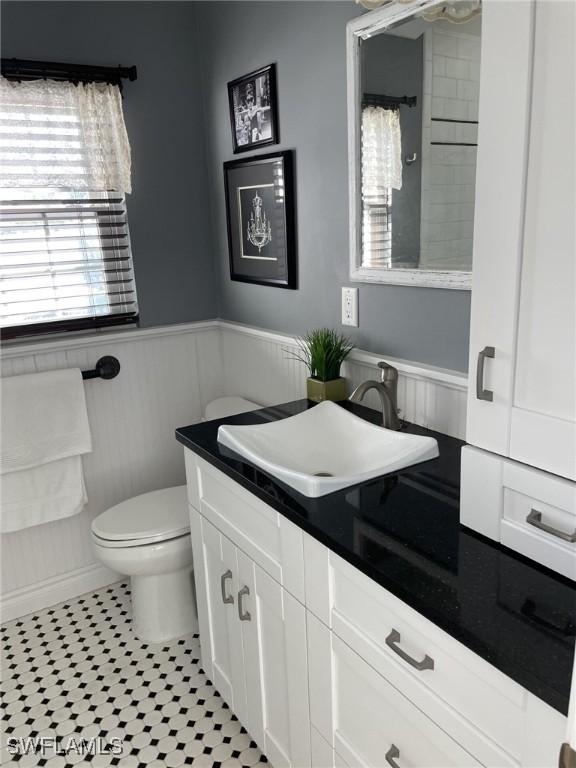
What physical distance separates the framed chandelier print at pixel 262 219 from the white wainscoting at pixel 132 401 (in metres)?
0.23

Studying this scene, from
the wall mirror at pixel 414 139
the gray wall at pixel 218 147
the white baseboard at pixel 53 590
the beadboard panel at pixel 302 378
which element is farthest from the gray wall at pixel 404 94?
the white baseboard at pixel 53 590

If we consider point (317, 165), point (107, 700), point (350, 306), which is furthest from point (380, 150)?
A: point (107, 700)

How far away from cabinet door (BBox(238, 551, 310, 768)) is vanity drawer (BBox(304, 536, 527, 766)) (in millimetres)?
179

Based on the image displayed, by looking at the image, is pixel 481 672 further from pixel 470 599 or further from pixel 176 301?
pixel 176 301

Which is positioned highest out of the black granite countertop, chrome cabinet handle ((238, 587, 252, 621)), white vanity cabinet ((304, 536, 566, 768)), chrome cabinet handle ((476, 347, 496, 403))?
chrome cabinet handle ((476, 347, 496, 403))

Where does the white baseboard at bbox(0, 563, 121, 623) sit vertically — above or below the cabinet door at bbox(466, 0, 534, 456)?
below

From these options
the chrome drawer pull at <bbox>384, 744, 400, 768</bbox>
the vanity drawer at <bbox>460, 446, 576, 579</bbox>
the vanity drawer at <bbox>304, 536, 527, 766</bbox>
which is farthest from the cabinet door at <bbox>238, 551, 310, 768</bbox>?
the vanity drawer at <bbox>460, 446, 576, 579</bbox>

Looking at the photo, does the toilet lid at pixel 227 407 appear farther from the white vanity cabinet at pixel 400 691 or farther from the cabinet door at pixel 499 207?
the cabinet door at pixel 499 207

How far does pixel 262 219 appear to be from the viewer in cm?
222

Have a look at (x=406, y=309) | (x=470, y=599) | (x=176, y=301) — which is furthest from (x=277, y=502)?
(x=176, y=301)

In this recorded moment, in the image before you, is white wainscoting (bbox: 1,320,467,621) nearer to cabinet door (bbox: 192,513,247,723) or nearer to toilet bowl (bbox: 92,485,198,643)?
toilet bowl (bbox: 92,485,198,643)

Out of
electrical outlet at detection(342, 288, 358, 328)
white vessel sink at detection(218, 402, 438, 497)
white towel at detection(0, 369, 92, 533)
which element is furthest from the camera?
white towel at detection(0, 369, 92, 533)

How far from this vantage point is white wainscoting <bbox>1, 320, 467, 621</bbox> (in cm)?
235

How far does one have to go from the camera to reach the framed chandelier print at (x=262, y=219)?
6.82ft
